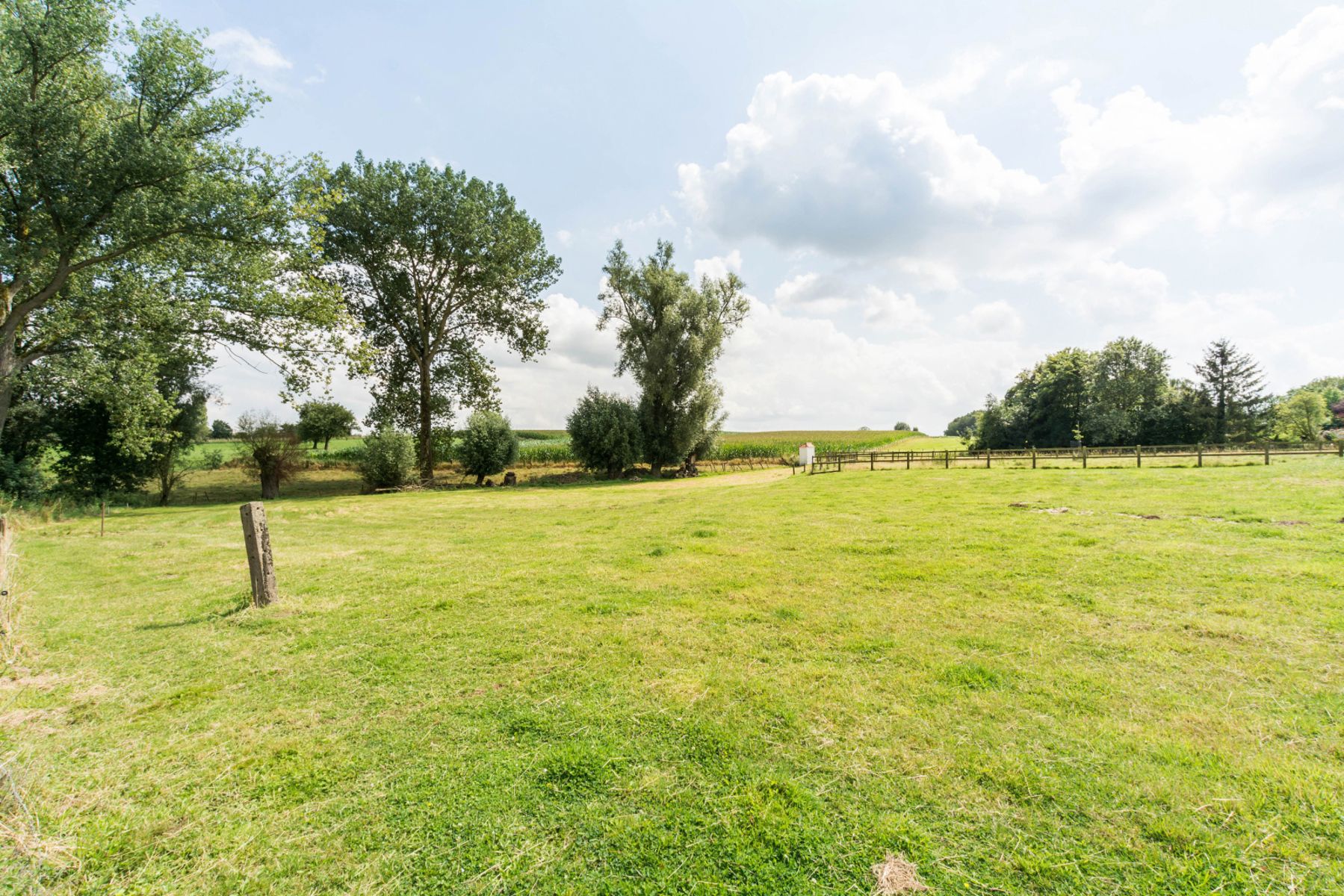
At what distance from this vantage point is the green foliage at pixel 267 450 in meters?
26.4

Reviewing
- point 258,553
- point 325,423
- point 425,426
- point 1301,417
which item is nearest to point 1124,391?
point 1301,417

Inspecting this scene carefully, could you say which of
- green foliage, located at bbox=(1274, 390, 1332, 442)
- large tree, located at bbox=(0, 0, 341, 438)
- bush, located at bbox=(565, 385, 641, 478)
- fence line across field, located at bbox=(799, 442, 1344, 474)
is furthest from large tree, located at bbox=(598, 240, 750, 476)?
green foliage, located at bbox=(1274, 390, 1332, 442)

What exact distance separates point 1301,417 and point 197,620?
89.6 m

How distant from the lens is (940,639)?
17.5 feet

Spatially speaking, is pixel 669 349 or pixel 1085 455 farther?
pixel 669 349

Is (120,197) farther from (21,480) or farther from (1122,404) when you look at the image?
(1122,404)

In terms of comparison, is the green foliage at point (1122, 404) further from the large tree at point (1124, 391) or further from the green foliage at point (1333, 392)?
the green foliage at point (1333, 392)

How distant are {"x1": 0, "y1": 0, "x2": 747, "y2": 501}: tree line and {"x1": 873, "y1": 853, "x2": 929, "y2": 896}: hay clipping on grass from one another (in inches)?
856

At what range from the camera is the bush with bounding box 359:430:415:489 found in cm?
2609

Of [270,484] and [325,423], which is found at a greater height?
[325,423]

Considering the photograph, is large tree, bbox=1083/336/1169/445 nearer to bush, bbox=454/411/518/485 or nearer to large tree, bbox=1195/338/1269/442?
large tree, bbox=1195/338/1269/442

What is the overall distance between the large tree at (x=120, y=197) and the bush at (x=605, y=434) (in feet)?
53.8

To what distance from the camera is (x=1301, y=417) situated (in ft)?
180

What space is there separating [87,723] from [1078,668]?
8.50m
